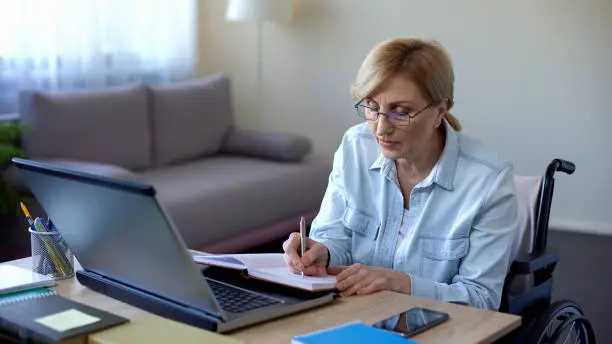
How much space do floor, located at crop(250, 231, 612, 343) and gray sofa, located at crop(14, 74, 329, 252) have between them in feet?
0.74

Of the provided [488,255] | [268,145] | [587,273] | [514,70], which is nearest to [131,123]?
[268,145]

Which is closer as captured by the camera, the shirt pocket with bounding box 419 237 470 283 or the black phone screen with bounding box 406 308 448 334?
the black phone screen with bounding box 406 308 448 334

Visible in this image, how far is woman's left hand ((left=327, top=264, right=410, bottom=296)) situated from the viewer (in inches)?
61.6

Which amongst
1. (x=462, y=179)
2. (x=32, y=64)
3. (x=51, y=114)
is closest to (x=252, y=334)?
(x=462, y=179)

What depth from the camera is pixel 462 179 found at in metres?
1.83

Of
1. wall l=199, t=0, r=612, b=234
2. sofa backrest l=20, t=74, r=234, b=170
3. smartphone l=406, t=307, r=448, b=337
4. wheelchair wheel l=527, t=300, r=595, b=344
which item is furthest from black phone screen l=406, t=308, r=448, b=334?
wall l=199, t=0, r=612, b=234

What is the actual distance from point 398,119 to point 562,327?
1.94 feet

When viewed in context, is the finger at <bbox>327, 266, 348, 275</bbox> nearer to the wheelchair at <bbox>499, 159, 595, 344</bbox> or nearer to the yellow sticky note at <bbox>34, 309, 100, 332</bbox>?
the wheelchair at <bbox>499, 159, 595, 344</bbox>

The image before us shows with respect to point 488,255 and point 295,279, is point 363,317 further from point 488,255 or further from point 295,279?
point 488,255

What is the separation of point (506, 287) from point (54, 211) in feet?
3.28

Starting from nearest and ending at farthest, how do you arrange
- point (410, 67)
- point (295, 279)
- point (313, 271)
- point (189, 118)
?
point (295, 279)
point (313, 271)
point (410, 67)
point (189, 118)

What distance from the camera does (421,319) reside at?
1.39m

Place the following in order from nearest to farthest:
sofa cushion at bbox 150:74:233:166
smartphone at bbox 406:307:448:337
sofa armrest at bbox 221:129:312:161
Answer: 1. smartphone at bbox 406:307:448:337
2. sofa cushion at bbox 150:74:233:166
3. sofa armrest at bbox 221:129:312:161

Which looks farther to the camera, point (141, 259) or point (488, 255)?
point (488, 255)
